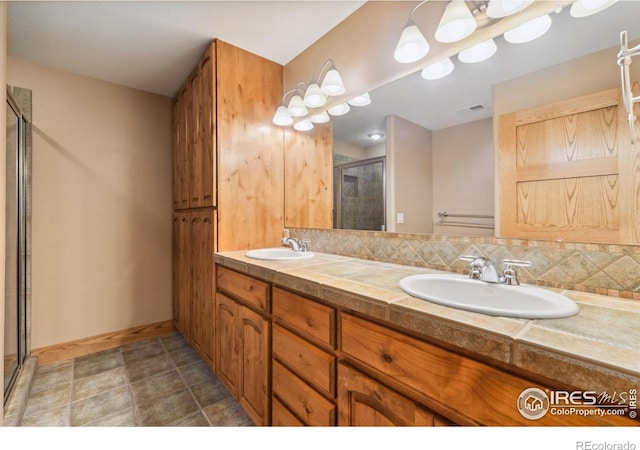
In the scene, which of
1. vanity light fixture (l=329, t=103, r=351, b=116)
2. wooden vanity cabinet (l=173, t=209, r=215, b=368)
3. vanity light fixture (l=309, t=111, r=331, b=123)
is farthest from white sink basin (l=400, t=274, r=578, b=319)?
wooden vanity cabinet (l=173, t=209, r=215, b=368)

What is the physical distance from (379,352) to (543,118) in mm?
995

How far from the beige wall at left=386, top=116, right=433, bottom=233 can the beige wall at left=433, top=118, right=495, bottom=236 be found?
0.14 feet

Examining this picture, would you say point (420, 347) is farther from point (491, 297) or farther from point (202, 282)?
point (202, 282)

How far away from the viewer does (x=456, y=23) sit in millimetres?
1104

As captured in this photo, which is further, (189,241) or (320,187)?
(189,241)

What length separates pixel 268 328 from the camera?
1268 millimetres

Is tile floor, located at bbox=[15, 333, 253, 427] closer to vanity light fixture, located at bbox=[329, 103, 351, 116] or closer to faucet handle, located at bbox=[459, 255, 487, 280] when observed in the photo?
faucet handle, located at bbox=[459, 255, 487, 280]

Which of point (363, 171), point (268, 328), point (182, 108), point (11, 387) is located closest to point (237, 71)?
point (182, 108)

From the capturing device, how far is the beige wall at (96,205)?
214cm

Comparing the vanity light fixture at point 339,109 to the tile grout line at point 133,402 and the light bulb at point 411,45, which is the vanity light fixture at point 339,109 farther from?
the tile grout line at point 133,402

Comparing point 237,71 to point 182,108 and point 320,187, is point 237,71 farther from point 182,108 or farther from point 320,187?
point 320,187

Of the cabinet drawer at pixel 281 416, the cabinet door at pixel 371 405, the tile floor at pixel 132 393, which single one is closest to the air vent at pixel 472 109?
the cabinet door at pixel 371 405

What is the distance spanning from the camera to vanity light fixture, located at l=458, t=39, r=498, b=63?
110 centimetres
